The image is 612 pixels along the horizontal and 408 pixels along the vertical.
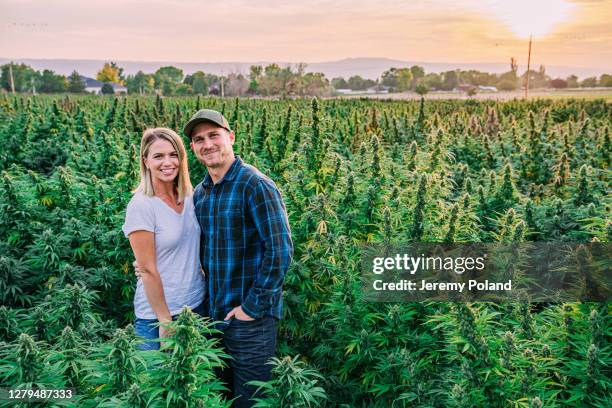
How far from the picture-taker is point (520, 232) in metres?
3.85

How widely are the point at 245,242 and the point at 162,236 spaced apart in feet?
1.87

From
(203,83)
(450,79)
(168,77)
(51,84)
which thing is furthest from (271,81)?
(450,79)

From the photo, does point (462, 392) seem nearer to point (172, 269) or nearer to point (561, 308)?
point (561, 308)

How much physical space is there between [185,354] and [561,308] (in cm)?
290

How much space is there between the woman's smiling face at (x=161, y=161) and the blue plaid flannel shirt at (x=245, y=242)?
0.98 ft

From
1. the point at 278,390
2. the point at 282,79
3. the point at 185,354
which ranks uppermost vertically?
the point at 282,79

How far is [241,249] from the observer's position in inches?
125

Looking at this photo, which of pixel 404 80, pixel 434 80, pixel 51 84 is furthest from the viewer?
pixel 434 80


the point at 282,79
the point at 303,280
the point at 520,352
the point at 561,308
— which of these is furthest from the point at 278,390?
the point at 282,79

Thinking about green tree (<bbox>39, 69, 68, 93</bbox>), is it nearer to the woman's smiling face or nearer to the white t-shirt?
the woman's smiling face

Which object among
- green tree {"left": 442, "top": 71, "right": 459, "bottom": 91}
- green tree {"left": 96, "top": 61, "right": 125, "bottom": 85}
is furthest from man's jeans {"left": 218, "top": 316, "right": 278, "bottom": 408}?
green tree {"left": 96, "top": 61, "right": 125, "bottom": 85}

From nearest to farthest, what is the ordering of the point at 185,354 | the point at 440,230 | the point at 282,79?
the point at 185,354 < the point at 440,230 < the point at 282,79

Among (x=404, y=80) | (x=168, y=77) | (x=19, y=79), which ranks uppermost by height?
(x=168, y=77)

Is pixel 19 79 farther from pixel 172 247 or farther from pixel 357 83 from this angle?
pixel 172 247
